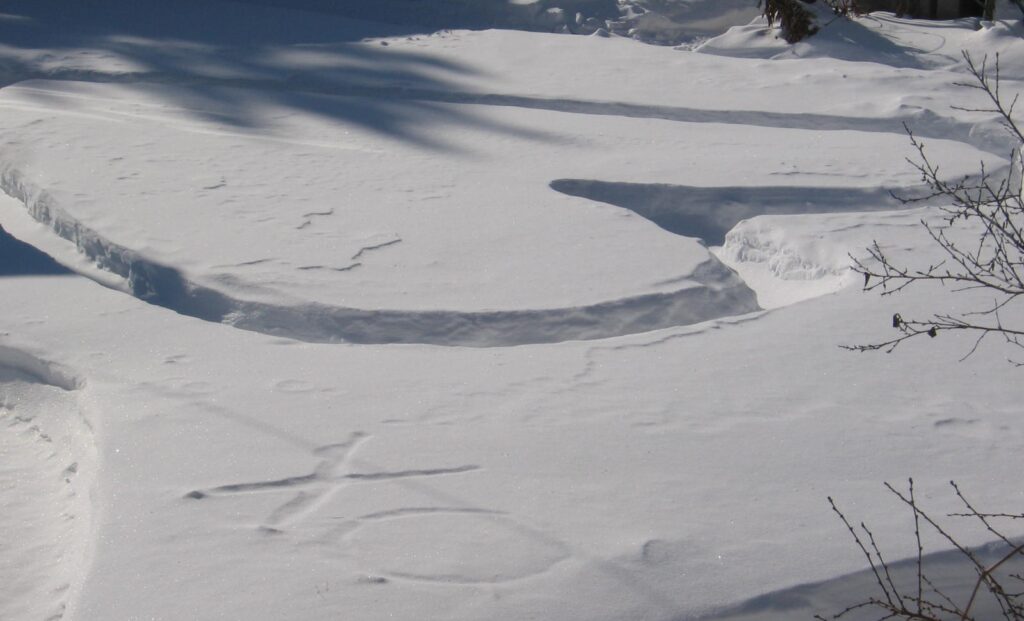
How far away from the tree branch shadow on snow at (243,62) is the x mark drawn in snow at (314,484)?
2.82 meters

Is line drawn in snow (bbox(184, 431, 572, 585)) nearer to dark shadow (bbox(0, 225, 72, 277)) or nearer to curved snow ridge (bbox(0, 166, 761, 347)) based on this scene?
curved snow ridge (bbox(0, 166, 761, 347))

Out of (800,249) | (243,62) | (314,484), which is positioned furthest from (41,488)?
(243,62)

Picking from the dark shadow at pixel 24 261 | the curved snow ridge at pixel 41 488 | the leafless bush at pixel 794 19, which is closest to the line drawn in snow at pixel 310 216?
the dark shadow at pixel 24 261

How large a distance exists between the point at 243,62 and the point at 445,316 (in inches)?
152

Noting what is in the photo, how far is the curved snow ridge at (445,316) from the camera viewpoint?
3.58 metres

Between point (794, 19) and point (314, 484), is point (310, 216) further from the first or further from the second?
point (794, 19)

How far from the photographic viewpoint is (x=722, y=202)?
4770mm

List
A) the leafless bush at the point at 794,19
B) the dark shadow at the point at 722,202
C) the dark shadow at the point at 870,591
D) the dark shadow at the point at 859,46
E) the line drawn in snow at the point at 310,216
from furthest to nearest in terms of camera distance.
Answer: the leafless bush at the point at 794,19 → the dark shadow at the point at 859,46 → the dark shadow at the point at 722,202 → the line drawn in snow at the point at 310,216 → the dark shadow at the point at 870,591

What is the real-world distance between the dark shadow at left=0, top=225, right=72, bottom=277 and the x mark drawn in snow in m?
1.73

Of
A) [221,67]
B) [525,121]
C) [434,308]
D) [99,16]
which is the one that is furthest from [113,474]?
[99,16]

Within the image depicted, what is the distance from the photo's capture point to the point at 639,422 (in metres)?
3.00

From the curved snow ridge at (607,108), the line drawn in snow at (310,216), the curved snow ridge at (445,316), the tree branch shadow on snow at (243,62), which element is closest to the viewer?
the curved snow ridge at (445,316)

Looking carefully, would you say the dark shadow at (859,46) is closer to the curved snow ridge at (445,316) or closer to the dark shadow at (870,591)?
the curved snow ridge at (445,316)

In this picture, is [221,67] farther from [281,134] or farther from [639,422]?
[639,422]
